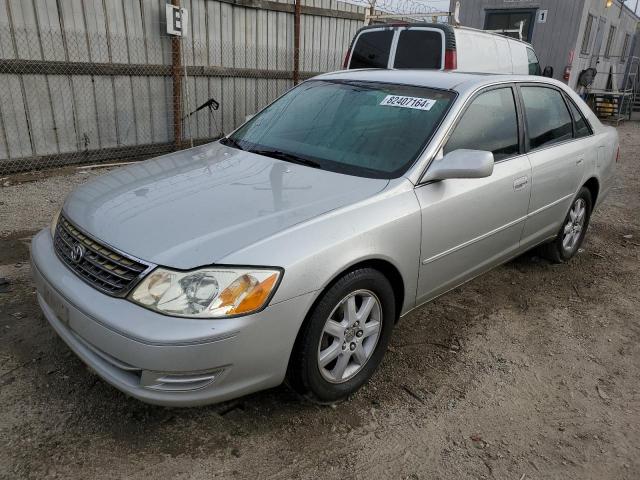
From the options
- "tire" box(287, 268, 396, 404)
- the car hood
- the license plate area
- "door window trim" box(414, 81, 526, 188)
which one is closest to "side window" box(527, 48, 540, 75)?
"door window trim" box(414, 81, 526, 188)

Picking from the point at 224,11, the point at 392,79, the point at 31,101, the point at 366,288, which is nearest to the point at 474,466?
the point at 366,288

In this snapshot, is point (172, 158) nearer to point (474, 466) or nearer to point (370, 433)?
point (370, 433)

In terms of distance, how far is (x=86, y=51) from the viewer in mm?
6422

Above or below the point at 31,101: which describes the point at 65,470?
below

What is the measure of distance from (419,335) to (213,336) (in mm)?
1738

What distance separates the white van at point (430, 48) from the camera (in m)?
6.99

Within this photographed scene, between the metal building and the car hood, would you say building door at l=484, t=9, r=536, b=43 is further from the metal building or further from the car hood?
the car hood

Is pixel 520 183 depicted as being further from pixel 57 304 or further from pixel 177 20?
pixel 177 20

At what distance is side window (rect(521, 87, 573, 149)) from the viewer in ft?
12.4

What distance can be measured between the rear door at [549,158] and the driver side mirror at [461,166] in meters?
1.08

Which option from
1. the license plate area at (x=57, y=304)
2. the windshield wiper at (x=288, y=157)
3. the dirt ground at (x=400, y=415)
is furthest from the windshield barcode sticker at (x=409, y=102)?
the license plate area at (x=57, y=304)

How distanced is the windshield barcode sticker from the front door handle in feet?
2.69

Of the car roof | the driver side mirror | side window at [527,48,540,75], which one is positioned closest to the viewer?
the driver side mirror

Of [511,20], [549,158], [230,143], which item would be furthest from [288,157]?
[511,20]
